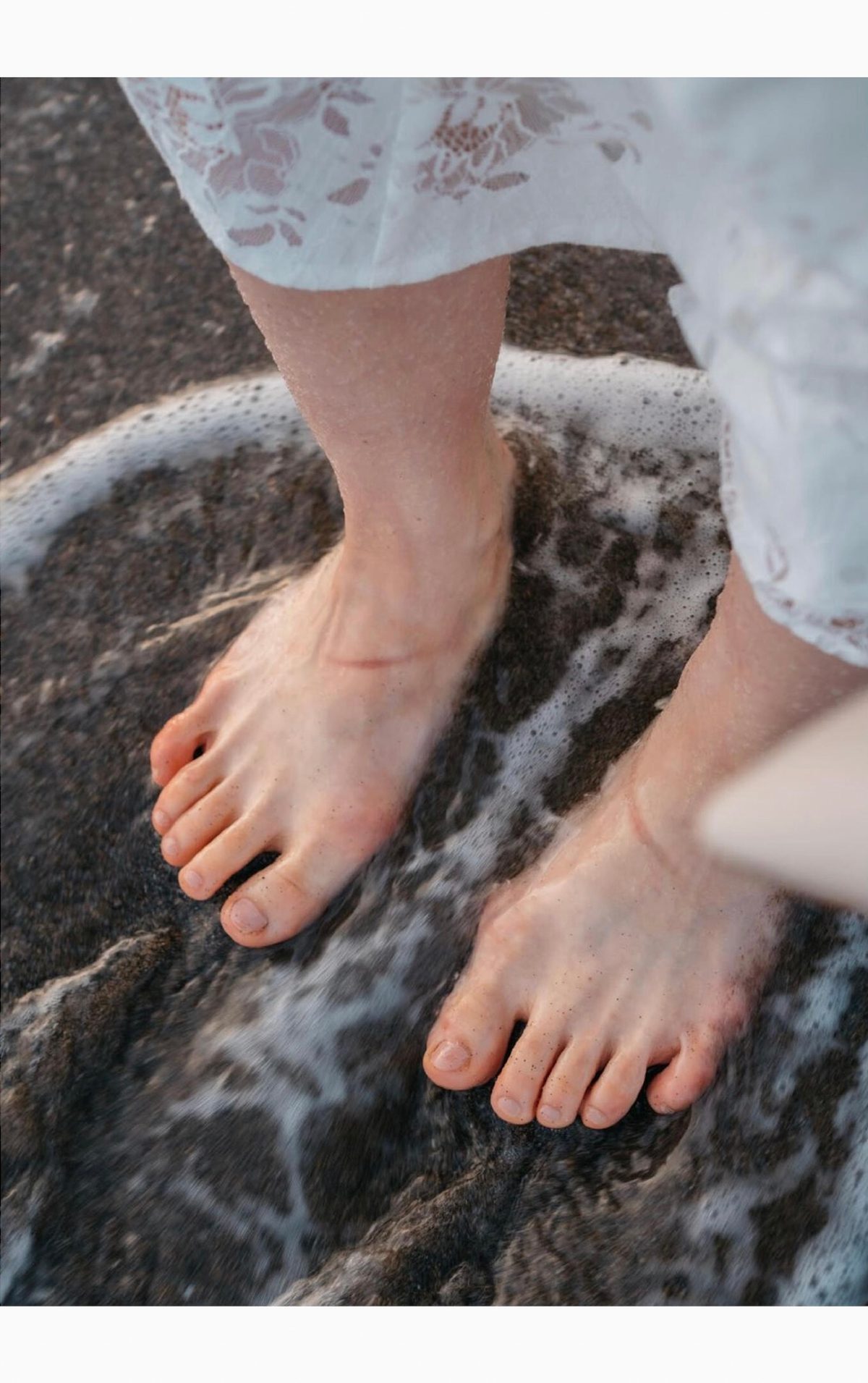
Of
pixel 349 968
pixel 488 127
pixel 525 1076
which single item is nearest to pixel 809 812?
pixel 525 1076

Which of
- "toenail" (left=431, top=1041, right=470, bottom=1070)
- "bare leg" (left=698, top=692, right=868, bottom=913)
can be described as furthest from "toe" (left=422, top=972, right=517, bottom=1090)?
"bare leg" (left=698, top=692, right=868, bottom=913)

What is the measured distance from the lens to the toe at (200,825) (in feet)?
3.28

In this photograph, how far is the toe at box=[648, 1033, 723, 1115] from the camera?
0.87 metres

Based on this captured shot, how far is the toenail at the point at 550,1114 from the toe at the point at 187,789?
41 cm

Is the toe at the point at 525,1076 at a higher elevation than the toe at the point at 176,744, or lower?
lower

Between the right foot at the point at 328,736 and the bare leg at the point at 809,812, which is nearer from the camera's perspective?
the bare leg at the point at 809,812

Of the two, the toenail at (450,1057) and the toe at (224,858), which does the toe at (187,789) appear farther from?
the toenail at (450,1057)

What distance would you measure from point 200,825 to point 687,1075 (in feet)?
1.56

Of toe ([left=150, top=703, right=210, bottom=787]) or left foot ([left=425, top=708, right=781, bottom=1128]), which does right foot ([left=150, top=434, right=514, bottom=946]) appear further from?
left foot ([left=425, top=708, right=781, bottom=1128])

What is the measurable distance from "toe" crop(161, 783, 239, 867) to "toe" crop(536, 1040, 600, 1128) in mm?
370

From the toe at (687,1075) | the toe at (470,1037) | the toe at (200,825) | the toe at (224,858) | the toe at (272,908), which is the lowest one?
the toe at (687,1075)

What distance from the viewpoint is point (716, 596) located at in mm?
1100

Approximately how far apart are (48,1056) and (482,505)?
0.60 metres

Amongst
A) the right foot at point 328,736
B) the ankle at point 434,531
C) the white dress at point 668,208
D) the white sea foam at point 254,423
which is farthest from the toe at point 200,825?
the white dress at point 668,208
